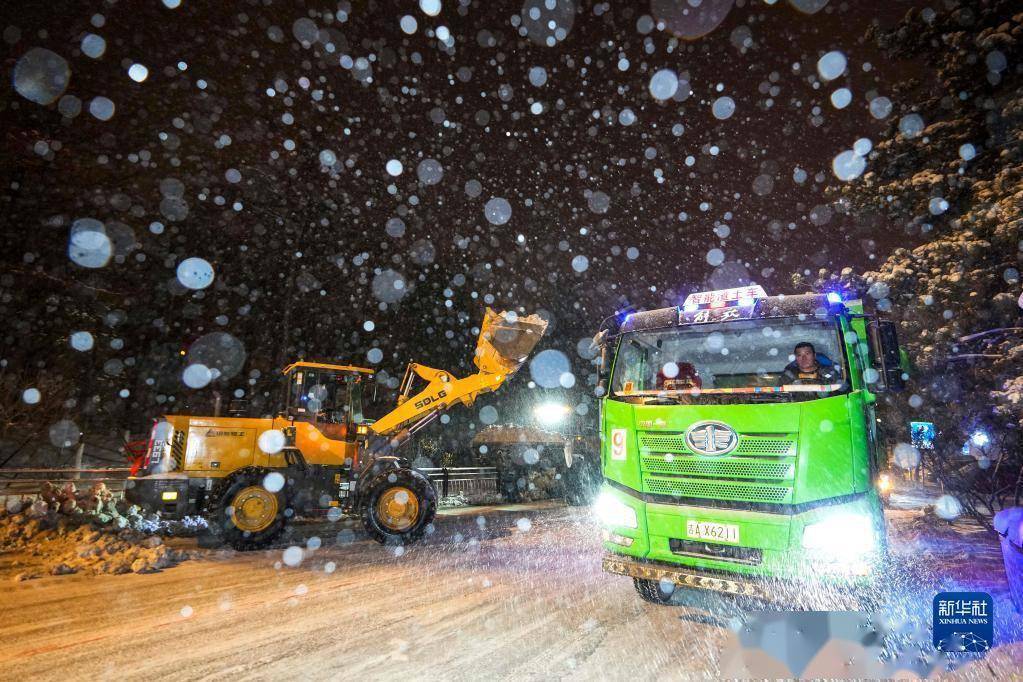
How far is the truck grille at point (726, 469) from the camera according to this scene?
4637 millimetres

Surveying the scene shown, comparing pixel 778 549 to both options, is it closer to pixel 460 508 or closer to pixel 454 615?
pixel 454 615

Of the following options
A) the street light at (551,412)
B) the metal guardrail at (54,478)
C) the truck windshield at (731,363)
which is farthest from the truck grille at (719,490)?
the street light at (551,412)

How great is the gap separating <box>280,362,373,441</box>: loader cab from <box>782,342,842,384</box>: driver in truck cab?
25.3 ft

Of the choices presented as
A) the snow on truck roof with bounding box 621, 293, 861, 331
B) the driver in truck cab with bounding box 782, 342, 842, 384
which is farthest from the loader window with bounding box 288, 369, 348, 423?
the driver in truck cab with bounding box 782, 342, 842, 384

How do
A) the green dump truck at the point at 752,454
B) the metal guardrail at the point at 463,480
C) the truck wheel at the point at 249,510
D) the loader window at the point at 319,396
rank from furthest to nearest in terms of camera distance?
the metal guardrail at the point at 463,480, the loader window at the point at 319,396, the truck wheel at the point at 249,510, the green dump truck at the point at 752,454

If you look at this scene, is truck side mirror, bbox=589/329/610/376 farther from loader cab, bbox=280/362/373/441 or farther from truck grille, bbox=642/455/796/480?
loader cab, bbox=280/362/373/441

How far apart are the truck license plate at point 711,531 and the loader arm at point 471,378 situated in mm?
6176

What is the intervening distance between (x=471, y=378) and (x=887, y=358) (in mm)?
7247

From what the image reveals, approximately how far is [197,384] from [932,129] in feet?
72.3

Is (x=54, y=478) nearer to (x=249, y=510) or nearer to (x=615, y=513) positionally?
(x=249, y=510)

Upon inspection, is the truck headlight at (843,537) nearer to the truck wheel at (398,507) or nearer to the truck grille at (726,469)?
the truck grille at (726,469)

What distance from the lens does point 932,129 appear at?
10195mm

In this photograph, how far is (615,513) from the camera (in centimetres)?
538

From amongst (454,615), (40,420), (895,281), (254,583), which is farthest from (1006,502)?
(40,420)
